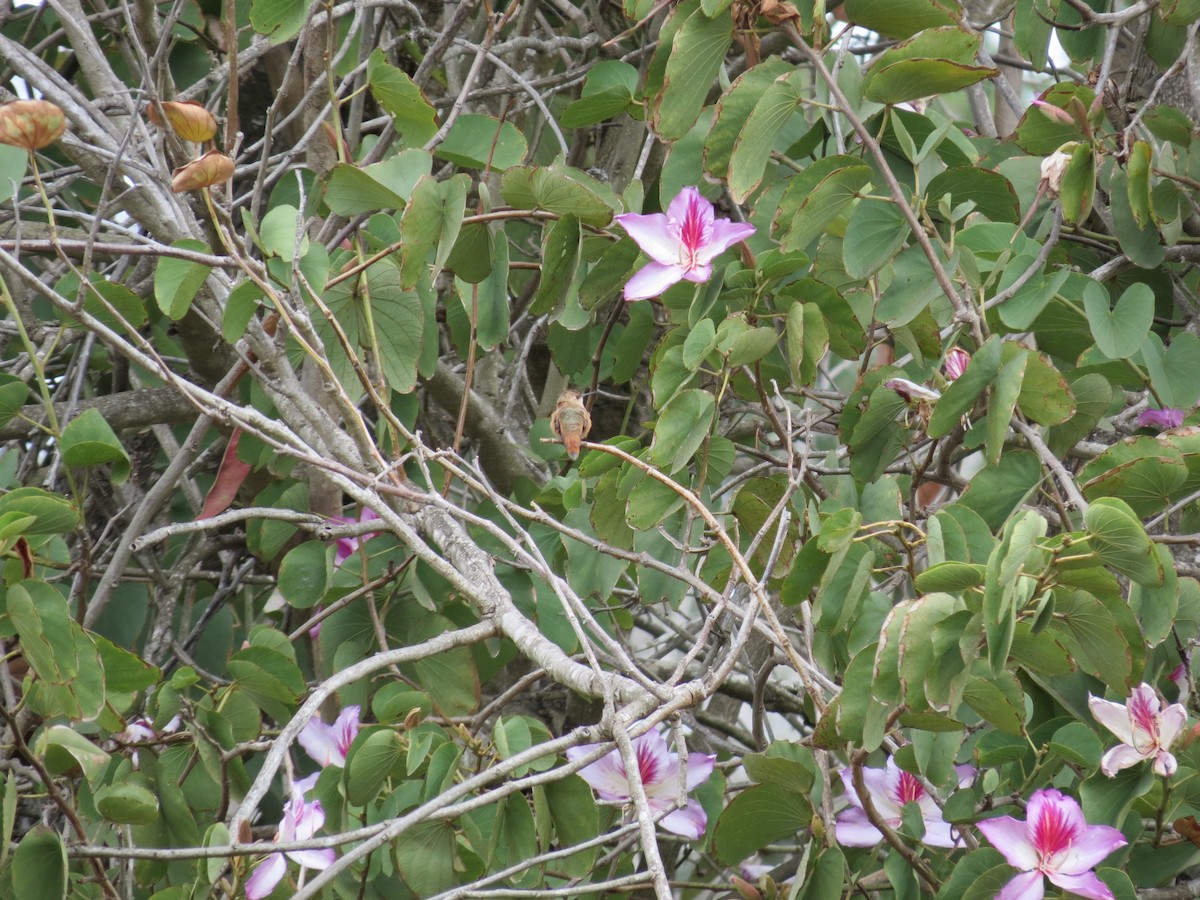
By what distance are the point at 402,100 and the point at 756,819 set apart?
0.86m

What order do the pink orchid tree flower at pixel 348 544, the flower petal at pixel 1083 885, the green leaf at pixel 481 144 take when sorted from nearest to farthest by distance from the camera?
the flower petal at pixel 1083 885 < the green leaf at pixel 481 144 < the pink orchid tree flower at pixel 348 544

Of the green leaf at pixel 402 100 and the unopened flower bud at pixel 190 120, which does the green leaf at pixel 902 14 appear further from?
the unopened flower bud at pixel 190 120

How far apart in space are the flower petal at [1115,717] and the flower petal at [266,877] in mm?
720

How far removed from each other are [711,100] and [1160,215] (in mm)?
584

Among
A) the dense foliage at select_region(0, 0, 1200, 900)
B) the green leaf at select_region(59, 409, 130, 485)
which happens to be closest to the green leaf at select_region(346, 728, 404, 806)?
the dense foliage at select_region(0, 0, 1200, 900)

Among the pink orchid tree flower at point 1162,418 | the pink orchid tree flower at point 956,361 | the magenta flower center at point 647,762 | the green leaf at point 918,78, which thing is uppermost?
the green leaf at point 918,78

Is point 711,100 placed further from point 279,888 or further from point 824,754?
point 279,888

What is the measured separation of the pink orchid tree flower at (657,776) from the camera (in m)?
1.20

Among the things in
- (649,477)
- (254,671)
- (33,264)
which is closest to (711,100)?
(649,477)

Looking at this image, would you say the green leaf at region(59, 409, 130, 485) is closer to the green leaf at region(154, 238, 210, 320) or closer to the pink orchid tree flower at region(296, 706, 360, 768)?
the green leaf at region(154, 238, 210, 320)

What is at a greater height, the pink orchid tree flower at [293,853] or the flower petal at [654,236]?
the flower petal at [654,236]

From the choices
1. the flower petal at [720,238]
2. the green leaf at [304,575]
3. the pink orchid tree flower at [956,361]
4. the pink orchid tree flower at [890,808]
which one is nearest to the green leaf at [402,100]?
the flower petal at [720,238]

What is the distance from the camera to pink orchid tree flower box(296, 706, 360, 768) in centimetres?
125

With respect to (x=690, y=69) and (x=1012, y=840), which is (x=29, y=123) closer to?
(x=690, y=69)
